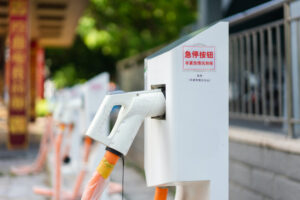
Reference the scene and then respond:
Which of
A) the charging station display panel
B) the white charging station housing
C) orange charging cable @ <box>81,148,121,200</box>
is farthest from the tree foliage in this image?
orange charging cable @ <box>81,148,121,200</box>

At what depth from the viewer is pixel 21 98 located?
28.3ft

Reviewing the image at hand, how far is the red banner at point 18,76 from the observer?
8523 millimetres

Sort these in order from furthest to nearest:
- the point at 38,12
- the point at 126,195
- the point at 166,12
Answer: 1. the point at 166,12
2. the point at 38,12
3. the point at 126,195

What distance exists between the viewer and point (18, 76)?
8.59 meters

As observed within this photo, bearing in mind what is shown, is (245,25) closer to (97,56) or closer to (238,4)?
(238,4)

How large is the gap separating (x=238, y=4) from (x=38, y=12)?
24.9 ft

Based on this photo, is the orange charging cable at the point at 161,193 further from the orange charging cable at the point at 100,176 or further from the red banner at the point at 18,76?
the red banner at the point at 18,76

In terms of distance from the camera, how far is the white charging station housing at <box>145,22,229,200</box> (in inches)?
67.8

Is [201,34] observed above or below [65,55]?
below

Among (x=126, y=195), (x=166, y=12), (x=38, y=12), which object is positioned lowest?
(x=126, y=195)

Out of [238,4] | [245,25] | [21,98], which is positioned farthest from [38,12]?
[245,25]

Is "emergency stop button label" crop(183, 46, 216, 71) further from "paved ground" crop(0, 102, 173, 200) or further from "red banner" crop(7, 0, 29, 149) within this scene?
"red banner" crop(7, 0, 29, 149)

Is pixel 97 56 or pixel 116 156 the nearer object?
pixel 116 156

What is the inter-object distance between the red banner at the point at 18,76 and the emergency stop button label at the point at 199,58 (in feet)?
24.1
